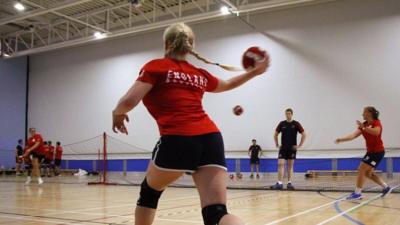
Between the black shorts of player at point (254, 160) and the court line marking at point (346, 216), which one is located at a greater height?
the black shorts of player at point (254, 160)

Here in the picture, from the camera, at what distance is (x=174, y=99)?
8.26 feet

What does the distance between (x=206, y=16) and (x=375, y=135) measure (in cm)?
1167

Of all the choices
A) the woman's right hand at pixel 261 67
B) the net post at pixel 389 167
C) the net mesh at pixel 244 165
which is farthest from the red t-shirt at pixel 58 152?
the woman's right hand at pixel 261 67

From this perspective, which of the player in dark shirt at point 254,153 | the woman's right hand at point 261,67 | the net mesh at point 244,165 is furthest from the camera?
the player in dark shirt at point 254,153

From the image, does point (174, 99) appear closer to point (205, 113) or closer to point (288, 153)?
point (205, 113)

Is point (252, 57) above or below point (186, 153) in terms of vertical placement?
above

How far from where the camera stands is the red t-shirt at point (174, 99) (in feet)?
8.14

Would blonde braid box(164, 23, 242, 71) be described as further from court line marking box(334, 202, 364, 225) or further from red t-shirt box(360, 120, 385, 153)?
red t-shirt box(360, 120, 385, 153)

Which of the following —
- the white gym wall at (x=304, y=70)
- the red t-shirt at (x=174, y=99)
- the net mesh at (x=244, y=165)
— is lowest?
the net mesh at (x=244, y=165)

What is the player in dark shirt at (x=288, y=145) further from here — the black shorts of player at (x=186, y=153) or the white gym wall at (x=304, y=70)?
the black shorts of player at (x=186, y=153)

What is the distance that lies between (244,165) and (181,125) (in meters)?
17.2

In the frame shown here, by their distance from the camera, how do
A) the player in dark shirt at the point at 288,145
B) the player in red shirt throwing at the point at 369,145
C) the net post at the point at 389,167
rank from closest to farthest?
1. the player in red shirt throwing at the point at 369,145
2. the player in dark shirt at the point at 288,145
3. the net post at the point at 389,167

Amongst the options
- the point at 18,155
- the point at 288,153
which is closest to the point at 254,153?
the point at 288,153

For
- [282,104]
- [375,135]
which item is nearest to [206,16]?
[282,104]
